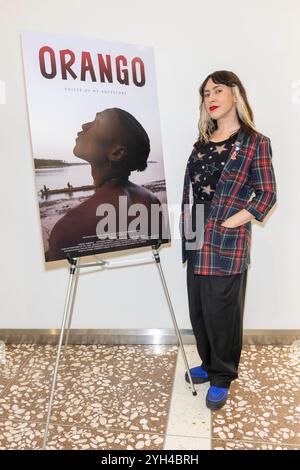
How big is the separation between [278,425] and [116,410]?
765 mm

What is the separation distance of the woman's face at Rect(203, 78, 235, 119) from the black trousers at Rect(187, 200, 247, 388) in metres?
0.69

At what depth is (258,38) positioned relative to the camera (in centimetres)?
208

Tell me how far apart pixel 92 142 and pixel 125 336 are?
136 cm

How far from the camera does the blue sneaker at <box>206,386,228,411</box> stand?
5.98 ft

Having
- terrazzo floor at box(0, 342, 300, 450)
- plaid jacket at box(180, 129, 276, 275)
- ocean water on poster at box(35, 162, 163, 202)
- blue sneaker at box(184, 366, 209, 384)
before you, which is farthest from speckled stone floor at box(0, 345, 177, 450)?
ocean water on poster at box(35, 162, 163, 202)

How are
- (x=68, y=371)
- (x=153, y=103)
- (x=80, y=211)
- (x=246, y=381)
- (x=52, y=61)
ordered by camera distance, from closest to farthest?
(x=52, y=61), (x=80, y=211), (x=153, y=103), (x=246, y=381), (x=68, y=371)

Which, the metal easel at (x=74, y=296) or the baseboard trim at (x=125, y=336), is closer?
the metal easel at (x=74, y=296)

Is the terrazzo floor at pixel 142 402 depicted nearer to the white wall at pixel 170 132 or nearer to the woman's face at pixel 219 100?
the white wall at pixel 170 132

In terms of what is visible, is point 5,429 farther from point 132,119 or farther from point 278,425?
point 132,119

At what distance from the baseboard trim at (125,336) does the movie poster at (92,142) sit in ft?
2.96

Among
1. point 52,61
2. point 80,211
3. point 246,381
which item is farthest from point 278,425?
point 52,61

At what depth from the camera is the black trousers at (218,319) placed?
1808 mm

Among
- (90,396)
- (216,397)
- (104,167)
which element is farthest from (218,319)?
(104,167)

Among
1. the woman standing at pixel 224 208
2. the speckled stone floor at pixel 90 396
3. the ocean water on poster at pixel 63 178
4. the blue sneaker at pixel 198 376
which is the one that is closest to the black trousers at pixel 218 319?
the woman standing at pixel 224 208
